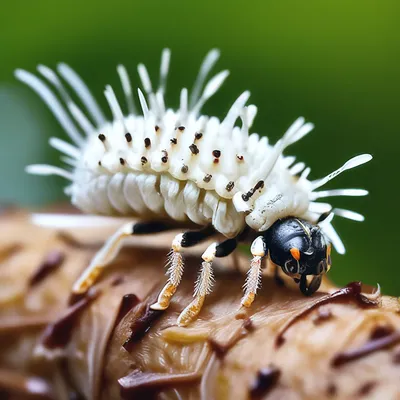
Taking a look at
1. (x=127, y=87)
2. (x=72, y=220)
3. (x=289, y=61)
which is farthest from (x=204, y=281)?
(x=289, y=61)

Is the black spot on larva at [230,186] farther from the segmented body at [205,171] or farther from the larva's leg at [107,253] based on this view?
the larva's leg at [107,253]

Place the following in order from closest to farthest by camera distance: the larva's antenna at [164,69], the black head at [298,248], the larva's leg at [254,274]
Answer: the larva's leg at [254,274]
the black head at [298,248]
the larva's antenna at [164,69]

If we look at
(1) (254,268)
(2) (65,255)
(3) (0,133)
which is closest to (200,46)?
(3) (0,133)

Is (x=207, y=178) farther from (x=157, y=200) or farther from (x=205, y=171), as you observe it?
(x=157, y=200)

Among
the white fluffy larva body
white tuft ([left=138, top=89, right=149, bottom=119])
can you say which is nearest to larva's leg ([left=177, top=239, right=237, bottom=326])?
the white fluffy larva body

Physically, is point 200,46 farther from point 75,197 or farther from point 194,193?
point 194,193

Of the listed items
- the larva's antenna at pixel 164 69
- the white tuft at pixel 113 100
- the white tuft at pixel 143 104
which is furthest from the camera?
the larva's antenna at pixel 164 69

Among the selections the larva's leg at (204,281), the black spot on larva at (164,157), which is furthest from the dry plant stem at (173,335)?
the black spot on larva at (164,157)
